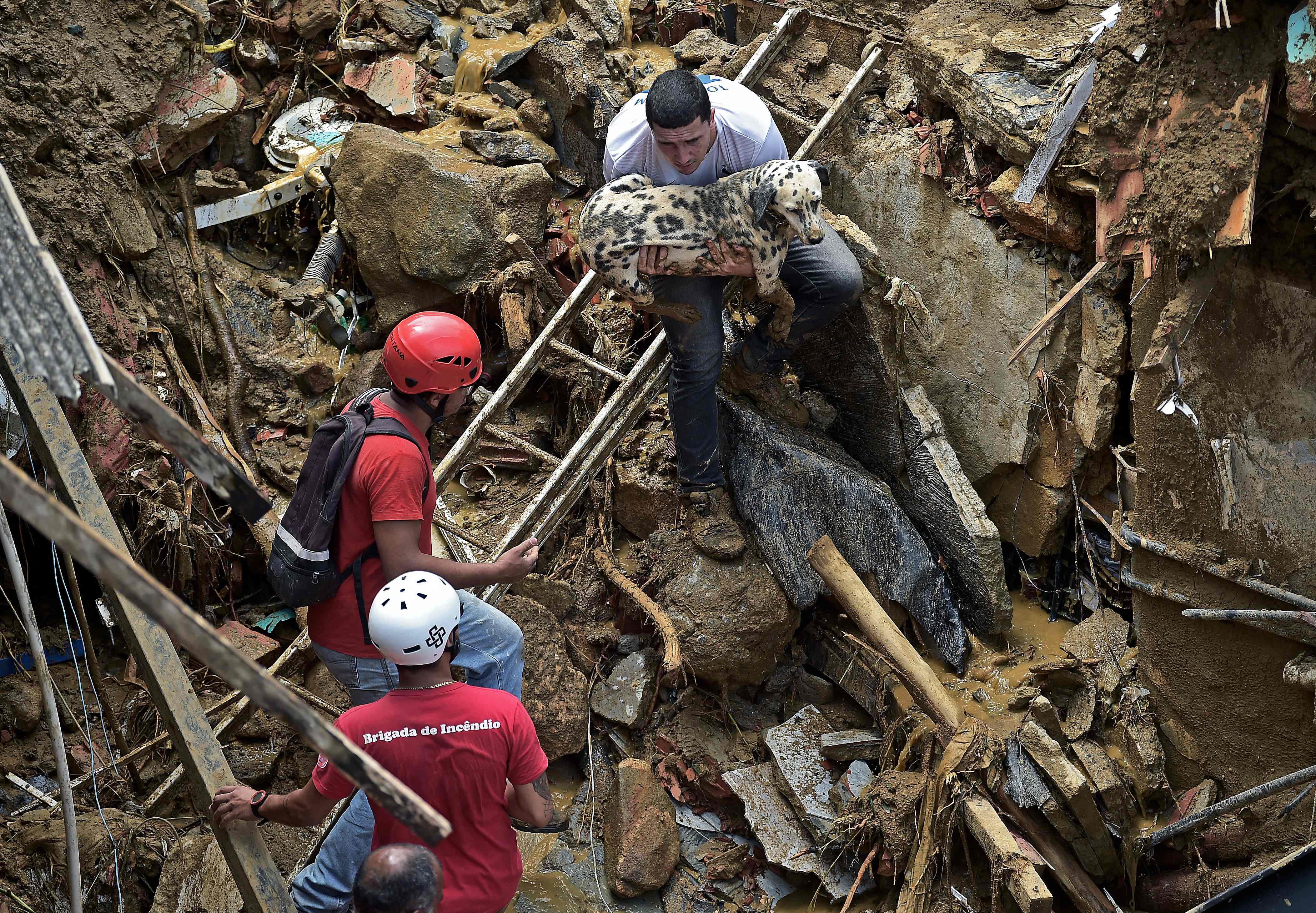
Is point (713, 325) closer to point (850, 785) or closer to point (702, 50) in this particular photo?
point (850, 785)

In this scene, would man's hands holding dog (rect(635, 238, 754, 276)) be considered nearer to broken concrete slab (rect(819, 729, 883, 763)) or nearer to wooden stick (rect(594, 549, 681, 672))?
wooden stick (rect(594, 549, 681, 672))

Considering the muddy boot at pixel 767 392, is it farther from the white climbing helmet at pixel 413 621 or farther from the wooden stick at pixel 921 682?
the white climbing helmet at pixel 413 621

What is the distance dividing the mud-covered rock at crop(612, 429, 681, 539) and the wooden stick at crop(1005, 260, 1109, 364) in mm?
1596

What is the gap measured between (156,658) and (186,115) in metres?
3.94

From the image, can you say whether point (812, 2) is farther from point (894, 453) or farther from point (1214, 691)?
point (1214, 691)

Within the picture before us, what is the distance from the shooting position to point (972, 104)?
183 inches

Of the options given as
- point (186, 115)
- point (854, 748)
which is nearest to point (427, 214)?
point (186, 115)

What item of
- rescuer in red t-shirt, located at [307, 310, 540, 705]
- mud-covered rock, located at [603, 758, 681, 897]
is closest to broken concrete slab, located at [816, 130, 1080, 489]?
mud-covered rock, located at [603, 758, 681, 897]

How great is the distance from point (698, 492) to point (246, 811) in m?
2.53

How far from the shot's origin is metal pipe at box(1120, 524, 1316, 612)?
360cm

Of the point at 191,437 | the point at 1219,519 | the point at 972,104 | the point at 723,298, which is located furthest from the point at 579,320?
the point at 191,437

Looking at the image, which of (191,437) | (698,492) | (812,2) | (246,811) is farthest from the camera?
(812,2)

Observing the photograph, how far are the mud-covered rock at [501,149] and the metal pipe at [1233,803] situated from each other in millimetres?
4467

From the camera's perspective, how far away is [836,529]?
4707mm
